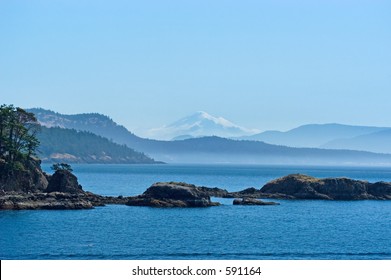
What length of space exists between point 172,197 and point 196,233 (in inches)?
1287

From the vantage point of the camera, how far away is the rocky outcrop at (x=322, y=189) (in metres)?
144

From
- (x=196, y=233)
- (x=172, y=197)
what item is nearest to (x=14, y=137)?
(x=172, y=197)

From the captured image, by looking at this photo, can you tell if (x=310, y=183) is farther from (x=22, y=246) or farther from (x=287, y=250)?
(x=22, y=246)

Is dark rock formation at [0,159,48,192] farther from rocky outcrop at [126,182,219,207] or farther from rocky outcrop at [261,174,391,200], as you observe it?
rocky outcrop at [261,174,391,200]

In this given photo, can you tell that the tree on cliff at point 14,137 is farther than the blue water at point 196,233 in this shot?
Yes

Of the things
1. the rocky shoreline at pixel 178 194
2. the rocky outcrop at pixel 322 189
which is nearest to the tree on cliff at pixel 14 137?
the rocky shoreline at pixel 178 194

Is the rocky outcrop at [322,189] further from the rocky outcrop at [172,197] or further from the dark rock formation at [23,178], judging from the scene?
the dark rock formation at [23,178]

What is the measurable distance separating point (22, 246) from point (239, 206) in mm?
55976

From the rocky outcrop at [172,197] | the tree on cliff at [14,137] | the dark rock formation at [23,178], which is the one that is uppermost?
the tree on cliff at [14,137]

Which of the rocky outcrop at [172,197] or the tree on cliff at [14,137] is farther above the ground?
the tree on cliff at [14,137]

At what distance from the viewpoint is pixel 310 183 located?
146 meters

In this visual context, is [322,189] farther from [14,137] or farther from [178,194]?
[14,137]

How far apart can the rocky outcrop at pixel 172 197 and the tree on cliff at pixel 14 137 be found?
2120 cm
